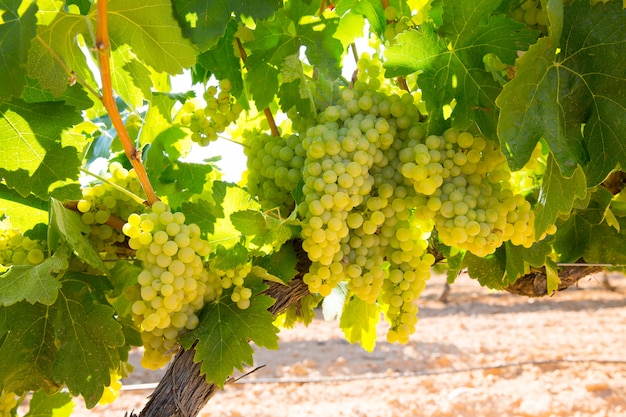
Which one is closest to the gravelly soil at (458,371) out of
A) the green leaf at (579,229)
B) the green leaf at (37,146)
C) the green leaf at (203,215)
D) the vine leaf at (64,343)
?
the green leaf at (579,229)

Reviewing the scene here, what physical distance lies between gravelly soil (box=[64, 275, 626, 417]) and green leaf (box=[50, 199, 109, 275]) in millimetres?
4032

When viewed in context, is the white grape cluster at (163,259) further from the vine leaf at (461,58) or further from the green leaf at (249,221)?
the vine leaf at (461,58)

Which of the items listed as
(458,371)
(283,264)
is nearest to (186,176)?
(283,264)

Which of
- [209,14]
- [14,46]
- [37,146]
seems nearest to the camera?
[14,46]

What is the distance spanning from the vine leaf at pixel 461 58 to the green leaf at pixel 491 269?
0.66m

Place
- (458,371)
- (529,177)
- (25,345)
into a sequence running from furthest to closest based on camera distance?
(458,371) < (529,177) < (25,345)

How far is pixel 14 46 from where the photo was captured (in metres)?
0.89

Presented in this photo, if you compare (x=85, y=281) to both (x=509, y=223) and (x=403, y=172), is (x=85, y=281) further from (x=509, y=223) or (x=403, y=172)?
(x=509, y=223)

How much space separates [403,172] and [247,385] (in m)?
6.31

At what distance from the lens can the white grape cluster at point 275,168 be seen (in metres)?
1.32

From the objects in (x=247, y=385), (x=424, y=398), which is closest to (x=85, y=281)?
(x=424, y=398)

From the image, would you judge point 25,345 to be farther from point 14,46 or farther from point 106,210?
point 14,46

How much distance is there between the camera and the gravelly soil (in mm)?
5770

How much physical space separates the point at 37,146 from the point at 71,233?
172 mm
